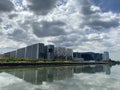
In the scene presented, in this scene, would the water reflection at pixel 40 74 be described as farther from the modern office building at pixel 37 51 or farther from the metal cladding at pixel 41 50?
the metal cladding at pixel 41 50

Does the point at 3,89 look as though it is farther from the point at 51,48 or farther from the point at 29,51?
the point at 29,51

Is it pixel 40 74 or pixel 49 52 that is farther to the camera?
pixel 49 52

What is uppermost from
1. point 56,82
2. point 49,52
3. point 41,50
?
point 41,50

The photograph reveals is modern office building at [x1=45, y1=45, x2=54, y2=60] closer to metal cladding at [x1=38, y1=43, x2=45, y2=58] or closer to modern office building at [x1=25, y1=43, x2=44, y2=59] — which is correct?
metal cladding at [x1=38, y1=43, x2=45, y2=58]

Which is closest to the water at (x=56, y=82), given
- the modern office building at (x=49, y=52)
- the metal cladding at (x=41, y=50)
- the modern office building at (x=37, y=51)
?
the modern office building at (x=37, y=51)

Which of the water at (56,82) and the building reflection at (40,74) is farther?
the building reflection at (40,74)

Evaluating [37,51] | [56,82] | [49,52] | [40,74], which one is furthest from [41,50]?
[56,82]

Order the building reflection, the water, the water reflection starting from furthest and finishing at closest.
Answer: the building reflection < the water reflection < the water

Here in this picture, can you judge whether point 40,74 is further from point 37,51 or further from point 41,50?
point 41,50

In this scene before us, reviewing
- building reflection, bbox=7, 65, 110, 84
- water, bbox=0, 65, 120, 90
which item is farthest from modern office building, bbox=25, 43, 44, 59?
water, bbox=0, 65, 120, 90

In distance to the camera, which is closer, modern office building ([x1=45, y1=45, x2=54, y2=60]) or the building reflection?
the building reflection

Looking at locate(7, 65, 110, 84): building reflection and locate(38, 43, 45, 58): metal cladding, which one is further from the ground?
locate(38, 43, 45, 58): metal cladding

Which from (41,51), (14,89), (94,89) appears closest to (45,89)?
(14,89)

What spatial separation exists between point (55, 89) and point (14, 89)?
386 centimetres
